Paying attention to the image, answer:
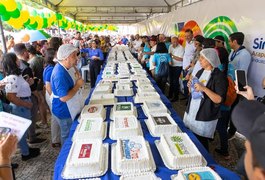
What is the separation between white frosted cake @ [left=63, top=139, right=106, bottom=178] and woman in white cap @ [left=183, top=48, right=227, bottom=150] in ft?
3.36

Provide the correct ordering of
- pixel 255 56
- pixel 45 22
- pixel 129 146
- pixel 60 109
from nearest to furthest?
pixel 129 146, pixel 60 109, pixel 255 56, pixel 45 22

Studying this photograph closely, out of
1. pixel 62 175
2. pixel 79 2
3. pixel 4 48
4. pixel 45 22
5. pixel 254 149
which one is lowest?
pixel 62 175

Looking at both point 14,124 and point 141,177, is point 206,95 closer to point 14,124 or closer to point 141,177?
point 141,177

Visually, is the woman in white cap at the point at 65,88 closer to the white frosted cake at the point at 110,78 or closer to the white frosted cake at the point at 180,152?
the white frosted cake at the point at 180,152

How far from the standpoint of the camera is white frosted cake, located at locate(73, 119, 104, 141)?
1453mm

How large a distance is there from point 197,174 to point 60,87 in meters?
1.30

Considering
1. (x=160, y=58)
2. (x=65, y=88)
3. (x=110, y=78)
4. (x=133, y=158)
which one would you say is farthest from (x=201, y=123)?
(x=160, y=58)

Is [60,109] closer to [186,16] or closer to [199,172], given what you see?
[199,172]

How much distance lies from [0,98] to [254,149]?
2.41 meters

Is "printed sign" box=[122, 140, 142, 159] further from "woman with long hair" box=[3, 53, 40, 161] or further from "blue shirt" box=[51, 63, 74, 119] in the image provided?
"woman with long hair" box=[3, 53, 40, 161]

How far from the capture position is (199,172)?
107 cm

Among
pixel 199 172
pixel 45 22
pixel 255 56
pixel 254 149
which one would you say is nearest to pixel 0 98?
pixel 199 172

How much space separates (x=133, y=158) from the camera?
114 centimetres

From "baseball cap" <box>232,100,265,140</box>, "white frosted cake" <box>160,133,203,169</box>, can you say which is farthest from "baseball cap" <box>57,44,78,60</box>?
"baseball cap" <box>232,100,265,140</box>
